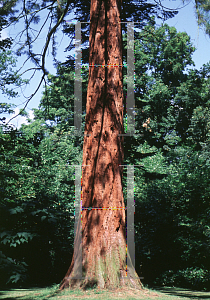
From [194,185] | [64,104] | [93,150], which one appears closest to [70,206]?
[194,185]

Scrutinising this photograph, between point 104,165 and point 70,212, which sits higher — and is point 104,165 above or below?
above

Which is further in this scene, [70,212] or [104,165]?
[70,212]

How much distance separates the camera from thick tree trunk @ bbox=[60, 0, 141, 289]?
4602mm

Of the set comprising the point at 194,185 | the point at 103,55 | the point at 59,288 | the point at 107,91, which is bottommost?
the point at 59,288

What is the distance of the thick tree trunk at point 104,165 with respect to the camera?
15.1ft

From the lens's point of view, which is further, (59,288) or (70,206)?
(70,206)

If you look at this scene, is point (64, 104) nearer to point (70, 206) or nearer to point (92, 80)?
point (70, 206)

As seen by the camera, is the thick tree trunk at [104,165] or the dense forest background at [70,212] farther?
the dense forest background at [70,212]

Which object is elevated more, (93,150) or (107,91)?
(107,91)

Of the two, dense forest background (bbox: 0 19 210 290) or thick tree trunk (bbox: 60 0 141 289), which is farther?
dense forest background (bbox: 0 19 210 290)

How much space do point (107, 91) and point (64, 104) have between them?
682 inches

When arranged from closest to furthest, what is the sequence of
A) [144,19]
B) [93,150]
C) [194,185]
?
1. [93,150]
2. [194,185]
3. [144,19]

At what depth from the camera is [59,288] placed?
4723mm

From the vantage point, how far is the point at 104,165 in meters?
5.02
